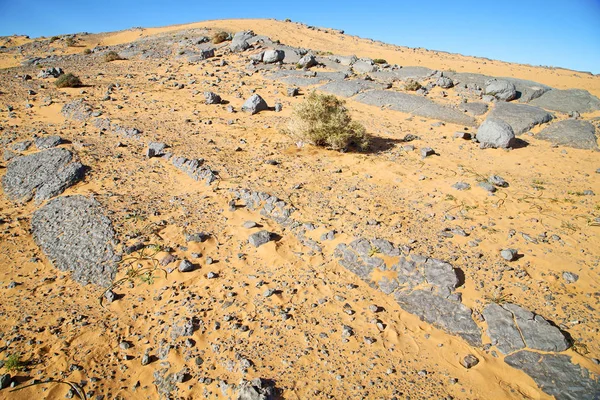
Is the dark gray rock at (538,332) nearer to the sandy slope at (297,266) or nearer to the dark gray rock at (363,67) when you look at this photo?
the sandy slope at (297,266)

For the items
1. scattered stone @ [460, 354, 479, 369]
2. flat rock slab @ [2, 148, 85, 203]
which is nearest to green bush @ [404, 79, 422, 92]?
flat rock slab @ [2, 148, 85, 203]

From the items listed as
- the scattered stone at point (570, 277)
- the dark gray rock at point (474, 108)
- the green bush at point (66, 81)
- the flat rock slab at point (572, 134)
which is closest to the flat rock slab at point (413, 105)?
the dark gray rock at point (474, 108)

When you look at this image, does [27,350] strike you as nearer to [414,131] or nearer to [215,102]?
[215,102]

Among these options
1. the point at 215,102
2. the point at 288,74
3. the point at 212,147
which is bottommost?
the point at 212,147

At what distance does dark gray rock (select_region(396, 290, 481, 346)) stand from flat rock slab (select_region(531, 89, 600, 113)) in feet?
46.2

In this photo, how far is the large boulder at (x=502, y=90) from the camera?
46.0ft

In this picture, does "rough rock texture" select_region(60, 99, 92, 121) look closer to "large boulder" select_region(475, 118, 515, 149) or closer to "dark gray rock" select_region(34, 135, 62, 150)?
"dark gray rock" select_region(34, 135, 62, 150)

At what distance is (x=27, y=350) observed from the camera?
3.33 meters

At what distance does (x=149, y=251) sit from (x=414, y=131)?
30.3ft

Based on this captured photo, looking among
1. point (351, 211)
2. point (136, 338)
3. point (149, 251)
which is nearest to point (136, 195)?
point (149, 251)

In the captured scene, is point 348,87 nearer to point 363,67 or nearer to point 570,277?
point 363,67

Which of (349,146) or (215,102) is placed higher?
(215,102)

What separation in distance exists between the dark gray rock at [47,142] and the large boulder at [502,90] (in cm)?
1692

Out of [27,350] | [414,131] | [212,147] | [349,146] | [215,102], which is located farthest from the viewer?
[215,102]
